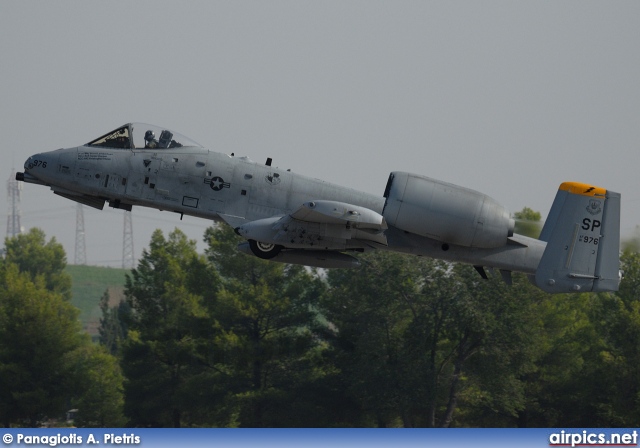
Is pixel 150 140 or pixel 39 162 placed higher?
pixel 150 140

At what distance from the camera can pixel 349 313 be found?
65.4 meters

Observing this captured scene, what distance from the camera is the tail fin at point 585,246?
2373 centimetres

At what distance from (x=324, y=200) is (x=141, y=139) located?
Result: 512 centimetres

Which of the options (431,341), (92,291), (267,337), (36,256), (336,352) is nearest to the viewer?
(431,341)

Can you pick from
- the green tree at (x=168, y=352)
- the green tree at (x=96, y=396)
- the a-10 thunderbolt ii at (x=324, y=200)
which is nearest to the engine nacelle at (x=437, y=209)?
the a-10 thunderbolt ii at (x=324, y=200)

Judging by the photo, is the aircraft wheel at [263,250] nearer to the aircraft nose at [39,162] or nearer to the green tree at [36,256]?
the aircraft nose at [39,162]

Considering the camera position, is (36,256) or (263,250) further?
(36,256)

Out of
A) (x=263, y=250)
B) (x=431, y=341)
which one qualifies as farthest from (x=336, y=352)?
(x=263, y=250)

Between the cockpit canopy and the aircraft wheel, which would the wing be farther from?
the cockpit canopy

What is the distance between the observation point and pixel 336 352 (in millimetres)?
67000

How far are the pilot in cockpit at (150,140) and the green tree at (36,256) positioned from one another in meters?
140

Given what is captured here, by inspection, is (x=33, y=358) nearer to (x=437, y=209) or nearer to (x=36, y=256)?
(x=437, y=209)

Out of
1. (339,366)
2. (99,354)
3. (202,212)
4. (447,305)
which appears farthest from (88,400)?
(202,212)

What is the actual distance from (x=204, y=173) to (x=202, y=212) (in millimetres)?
994
